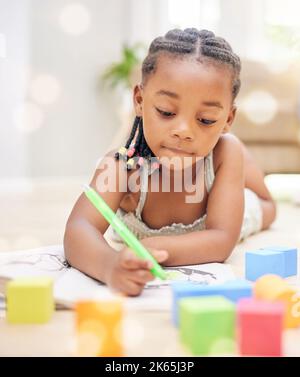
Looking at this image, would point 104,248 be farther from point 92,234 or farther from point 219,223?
point 219,223

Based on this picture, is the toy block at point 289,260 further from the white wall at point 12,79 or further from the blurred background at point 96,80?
the white wall at point 12,79

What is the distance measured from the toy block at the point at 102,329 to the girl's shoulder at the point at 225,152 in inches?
22.0

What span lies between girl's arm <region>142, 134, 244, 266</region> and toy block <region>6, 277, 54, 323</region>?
0.26m

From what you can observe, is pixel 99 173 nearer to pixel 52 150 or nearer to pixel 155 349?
pixel 155 349

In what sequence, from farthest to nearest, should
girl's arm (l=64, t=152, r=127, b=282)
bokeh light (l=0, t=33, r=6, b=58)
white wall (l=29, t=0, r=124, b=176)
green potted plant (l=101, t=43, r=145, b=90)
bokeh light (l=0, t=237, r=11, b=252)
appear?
green potted plant (l=101, t=43, r=145, b=90), white wall (l=29, t=0, r=124, b=176), bokeh light (l=0, t=33, r=6, b=58), bokeh light (l=0, t=237, r=11, b=252), girl's arm (l=64, t=152, r=127, b=282)

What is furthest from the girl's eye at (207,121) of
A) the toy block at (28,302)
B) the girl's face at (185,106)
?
the toy block at (28,302)

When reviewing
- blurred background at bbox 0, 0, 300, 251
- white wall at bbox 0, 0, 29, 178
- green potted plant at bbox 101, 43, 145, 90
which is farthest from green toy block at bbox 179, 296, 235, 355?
green potted plant at bbox 101, 43, 145, 90

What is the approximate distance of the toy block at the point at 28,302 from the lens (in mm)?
603

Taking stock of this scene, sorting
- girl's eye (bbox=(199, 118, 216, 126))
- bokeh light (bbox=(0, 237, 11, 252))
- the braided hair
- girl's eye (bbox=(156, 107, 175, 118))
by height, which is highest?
the braided hair

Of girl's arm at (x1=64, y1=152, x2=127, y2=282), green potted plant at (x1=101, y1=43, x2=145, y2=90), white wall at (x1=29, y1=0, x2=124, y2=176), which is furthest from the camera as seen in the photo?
green potted plant at (x1=101, y1=43, x2=145, y2=90)

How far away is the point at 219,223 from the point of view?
3.17 feet

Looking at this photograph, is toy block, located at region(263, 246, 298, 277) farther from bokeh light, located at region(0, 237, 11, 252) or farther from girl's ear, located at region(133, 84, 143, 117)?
bokeh light, located at region(0, 237, 11, 252)

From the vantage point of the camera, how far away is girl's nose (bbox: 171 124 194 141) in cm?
84
